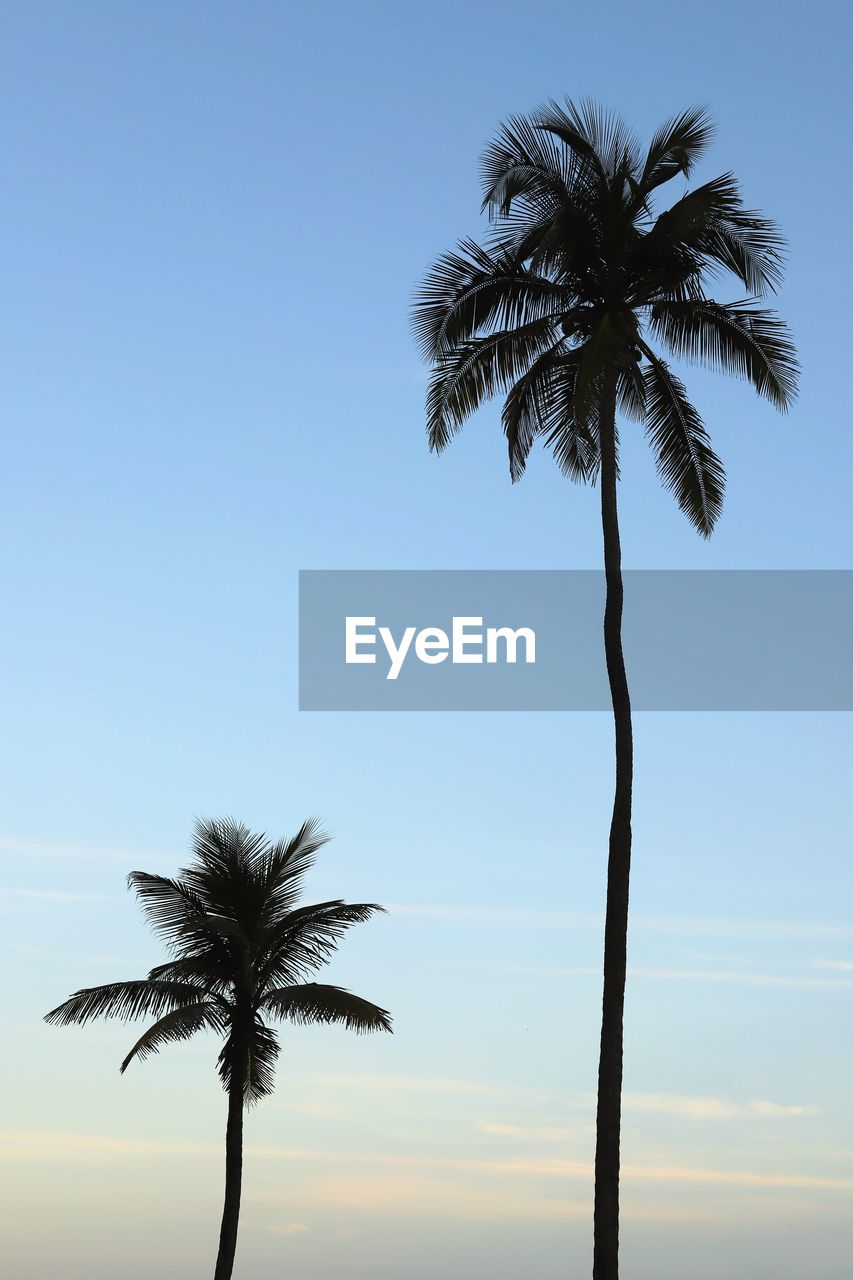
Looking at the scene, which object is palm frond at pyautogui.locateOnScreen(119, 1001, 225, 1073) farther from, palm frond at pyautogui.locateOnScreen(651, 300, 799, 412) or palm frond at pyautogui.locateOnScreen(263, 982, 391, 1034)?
palm frond at pyautogui.locateOnScreen(651, 300, 799, 412)

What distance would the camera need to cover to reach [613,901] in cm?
2525

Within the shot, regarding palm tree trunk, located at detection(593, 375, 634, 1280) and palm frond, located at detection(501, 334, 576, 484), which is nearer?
palm tree trunk, located at detection(593, 375, 634, 1280)

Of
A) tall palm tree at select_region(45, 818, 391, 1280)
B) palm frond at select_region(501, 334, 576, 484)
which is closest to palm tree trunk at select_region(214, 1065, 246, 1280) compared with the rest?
tall palm tree at select_region(45, 818, 391, 1280)

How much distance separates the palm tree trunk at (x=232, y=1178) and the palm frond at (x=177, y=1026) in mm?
1244

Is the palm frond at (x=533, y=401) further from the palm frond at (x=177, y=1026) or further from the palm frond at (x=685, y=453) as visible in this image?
the palm frond at (x=177, y=1026)

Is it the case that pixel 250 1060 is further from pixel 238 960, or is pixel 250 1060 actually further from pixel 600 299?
pixel 600 299

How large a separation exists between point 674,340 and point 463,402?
3.98 m

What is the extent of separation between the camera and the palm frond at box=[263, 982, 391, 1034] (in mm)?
32438

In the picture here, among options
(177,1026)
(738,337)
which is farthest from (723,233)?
(177,1026)

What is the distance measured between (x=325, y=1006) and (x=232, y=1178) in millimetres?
3834

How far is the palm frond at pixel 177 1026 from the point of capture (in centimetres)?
3125

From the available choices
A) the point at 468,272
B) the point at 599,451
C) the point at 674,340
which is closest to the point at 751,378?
the point at 674,340

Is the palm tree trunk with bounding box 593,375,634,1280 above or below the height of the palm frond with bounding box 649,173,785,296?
below

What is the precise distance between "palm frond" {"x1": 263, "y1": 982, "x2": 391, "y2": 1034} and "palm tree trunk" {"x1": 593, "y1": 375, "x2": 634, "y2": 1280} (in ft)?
29.1
